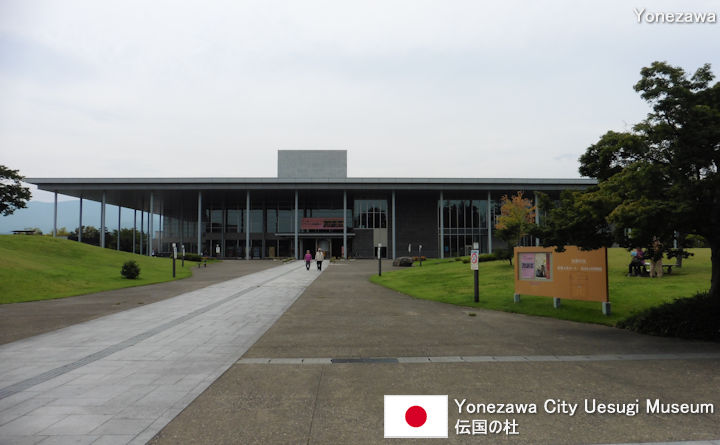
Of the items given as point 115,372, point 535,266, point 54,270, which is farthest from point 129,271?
point 535,266

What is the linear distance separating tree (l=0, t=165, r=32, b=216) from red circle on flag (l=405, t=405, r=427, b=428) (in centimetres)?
5985

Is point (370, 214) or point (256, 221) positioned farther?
point (256, 221)

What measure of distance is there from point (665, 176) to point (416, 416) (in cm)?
768

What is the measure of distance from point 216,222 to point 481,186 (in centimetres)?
4191

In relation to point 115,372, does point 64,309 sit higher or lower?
lower

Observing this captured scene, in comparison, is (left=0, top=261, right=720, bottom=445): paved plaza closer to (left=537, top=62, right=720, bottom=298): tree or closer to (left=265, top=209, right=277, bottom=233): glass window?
(left=537, top=62, right=720, bottom=298): tree

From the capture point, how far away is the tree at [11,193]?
162ft

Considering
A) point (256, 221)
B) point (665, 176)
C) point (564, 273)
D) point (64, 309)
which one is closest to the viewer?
point (665, 176)

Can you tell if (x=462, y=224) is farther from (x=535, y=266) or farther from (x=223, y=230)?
(x=535, y=266)

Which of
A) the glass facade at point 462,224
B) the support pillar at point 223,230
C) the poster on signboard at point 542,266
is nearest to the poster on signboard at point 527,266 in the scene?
the poster on signboard at point 542,266

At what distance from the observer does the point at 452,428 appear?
15.4ft

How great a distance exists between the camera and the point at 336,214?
219 ft

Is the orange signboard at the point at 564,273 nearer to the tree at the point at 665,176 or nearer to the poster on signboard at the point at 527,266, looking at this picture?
the poster on signboard at the point at 527,266

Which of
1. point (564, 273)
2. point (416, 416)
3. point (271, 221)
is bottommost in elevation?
point (416, 416)
